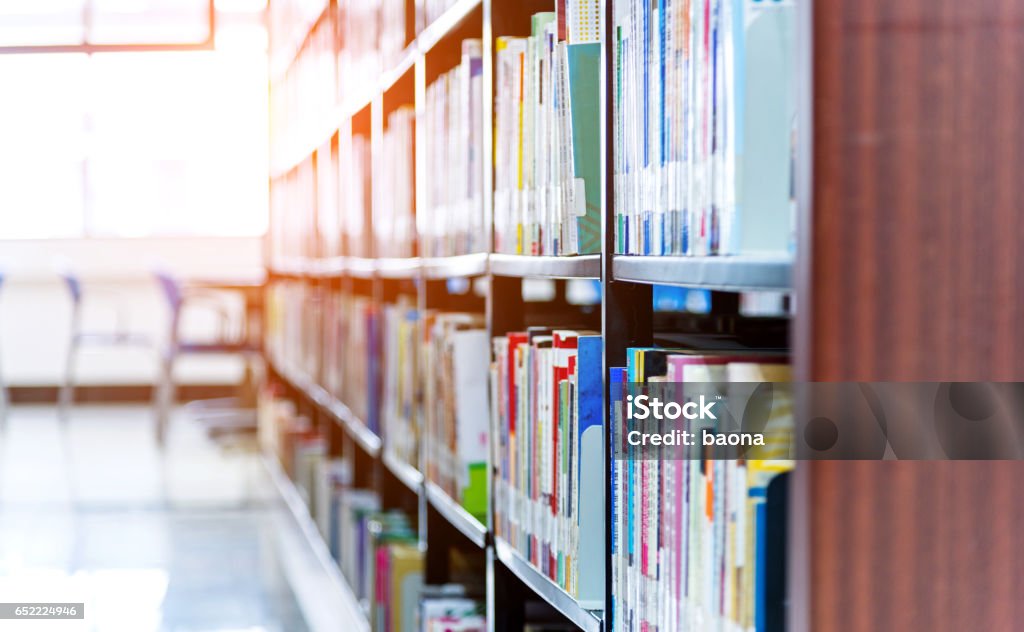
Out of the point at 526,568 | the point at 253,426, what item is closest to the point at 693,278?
the point at 526,568

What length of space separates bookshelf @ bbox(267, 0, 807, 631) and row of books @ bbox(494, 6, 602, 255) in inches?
0.9

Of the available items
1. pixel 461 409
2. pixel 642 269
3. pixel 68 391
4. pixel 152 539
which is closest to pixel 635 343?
pixel 642 269

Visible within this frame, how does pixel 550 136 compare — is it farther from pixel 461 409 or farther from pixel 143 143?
pixel 143 143

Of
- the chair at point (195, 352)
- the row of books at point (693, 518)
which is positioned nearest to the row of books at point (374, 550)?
the row of books at point (693, 518)

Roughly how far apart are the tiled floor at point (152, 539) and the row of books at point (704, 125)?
2.02 m

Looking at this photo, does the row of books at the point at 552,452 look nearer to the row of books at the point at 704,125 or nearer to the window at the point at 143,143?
the row of books at the point at 704,125

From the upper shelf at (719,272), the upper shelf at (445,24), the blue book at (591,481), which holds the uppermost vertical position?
the upper shelf at (445,24)

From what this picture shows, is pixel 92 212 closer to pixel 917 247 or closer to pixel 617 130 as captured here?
pixel 617 130

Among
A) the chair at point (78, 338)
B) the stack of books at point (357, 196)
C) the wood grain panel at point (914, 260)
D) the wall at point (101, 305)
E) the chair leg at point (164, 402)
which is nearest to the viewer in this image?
the wood grain panel at point (914, 260)

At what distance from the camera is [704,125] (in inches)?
37.3

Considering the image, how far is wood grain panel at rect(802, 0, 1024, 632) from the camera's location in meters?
0.75

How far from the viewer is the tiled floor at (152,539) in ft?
9.82

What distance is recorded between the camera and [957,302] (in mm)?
754

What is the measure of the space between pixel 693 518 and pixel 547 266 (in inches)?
20.1
